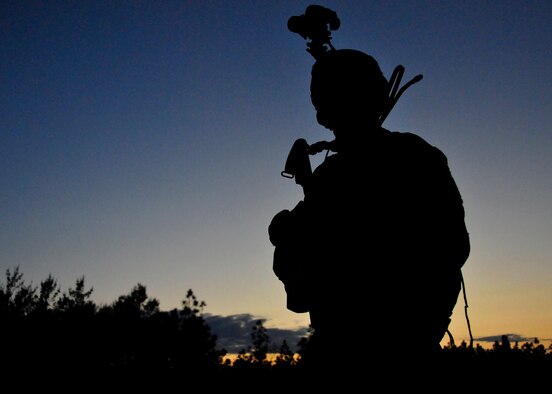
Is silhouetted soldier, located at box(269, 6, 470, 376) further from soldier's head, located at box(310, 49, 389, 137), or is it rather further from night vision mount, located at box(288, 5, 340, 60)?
night vision mount, located at box(288, 5, 340, 60)

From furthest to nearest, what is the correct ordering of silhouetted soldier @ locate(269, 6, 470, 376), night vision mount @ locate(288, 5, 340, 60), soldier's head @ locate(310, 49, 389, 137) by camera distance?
night vision mount @ locate(288, 5, 340, 60), soldier's head @ locate(310, 49, 389, 137), silhouetted soldier @ locate(269, 6, 470, 376)

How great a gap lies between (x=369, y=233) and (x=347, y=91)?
0.78m

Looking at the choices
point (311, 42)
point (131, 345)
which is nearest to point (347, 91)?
point (311, 42)

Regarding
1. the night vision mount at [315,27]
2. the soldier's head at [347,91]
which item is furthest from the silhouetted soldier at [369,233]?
the night vision mount at [315,27]

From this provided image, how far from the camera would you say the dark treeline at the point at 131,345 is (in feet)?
30.0

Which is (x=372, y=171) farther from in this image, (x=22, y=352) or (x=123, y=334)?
(x=123, y=334)

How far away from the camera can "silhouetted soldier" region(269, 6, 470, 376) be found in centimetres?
145

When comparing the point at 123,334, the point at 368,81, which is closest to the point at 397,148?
the point at 368,81

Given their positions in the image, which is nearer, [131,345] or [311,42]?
[311,42]

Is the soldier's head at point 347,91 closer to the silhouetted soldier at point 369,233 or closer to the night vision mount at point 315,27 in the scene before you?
the silhouetted soldier at point 369,233

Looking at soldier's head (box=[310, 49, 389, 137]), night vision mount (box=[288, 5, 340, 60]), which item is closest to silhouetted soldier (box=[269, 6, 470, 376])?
soldier's head (box=[310, 49, 389, 137])

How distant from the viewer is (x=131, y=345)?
4703cm

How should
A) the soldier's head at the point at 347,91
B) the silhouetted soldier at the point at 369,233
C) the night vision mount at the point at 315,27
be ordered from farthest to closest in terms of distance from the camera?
1. the night vision mount at the point at 315,27
2. the soldier's head at the point at 347,91
3. the silhouetted soldier at the point at 369,233

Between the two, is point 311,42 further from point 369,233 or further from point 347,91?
point 369,233
